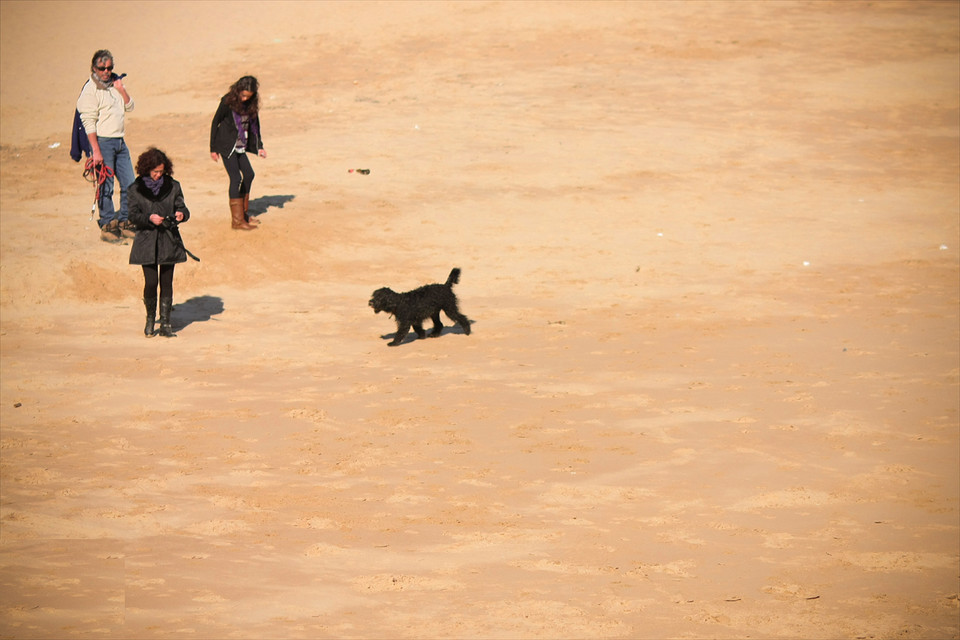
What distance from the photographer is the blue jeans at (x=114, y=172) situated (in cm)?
1316

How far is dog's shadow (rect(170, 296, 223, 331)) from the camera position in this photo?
11836 millimetres

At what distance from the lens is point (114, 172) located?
1336 centimetres

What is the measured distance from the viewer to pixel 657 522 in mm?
6707

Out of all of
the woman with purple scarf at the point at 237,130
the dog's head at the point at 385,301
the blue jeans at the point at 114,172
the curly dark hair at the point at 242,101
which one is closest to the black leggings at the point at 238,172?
the woman with purple scarf at the point at 237,130

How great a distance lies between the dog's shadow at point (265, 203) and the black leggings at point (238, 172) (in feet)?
4.07

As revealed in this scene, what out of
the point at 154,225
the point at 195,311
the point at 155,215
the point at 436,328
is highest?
the point at 155,215

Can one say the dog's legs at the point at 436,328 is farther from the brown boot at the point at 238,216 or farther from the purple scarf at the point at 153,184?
the brown boot at the point at 238,216

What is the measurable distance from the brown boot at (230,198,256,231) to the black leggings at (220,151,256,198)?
0.08 metres

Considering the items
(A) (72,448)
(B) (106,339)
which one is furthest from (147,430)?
(B) (106,339)

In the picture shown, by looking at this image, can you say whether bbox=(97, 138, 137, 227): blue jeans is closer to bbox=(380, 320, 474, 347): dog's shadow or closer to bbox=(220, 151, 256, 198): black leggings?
bbox=(220, 151, 256, 198): black leggings

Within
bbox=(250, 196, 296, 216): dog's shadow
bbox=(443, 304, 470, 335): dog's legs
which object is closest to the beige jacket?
bbox=(250, 196, 296, 216): dog's shadow

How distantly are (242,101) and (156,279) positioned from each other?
3.63 m

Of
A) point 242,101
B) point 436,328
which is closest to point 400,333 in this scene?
point 436,328

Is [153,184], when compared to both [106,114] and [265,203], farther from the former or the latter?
[265,203]
